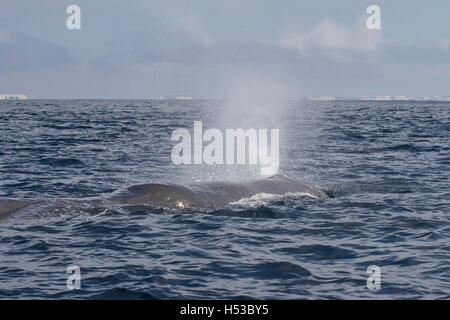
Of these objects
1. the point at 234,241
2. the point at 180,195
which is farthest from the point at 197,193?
the point at 234,241

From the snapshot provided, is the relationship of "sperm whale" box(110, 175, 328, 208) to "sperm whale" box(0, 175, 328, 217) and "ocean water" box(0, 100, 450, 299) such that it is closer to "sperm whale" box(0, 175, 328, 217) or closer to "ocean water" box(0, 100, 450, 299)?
"sperm whale" box(0, 175, 328, 217)

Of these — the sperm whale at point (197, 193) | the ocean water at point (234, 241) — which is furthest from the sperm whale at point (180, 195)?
the ocean water at point (234, 241)

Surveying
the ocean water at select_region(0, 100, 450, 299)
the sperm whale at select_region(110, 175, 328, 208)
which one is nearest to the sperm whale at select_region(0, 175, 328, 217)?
the sperm whale at select_region(110, 175, 328, 208)

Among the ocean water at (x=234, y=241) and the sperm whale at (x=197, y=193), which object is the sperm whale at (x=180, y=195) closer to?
the sperm whale at (x=197, y=193)

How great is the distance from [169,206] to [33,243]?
4.25m

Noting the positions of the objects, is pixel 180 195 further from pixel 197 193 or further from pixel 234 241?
pixel 234 241

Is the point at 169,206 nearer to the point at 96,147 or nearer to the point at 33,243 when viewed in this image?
the point at 33,243

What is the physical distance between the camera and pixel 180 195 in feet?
55.0

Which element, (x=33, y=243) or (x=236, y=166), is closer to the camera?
(x=33, y=243)

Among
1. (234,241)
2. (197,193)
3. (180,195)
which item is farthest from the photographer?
(197,193)

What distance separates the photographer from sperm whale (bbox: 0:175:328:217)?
52.5 feet

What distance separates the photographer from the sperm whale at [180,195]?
Result: 52.5 ft

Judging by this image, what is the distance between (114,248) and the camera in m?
12.9

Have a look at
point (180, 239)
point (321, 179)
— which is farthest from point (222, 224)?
point (321, 179)
